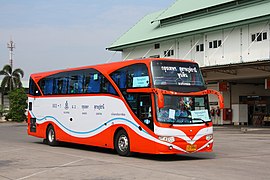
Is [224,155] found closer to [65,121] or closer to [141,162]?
[141,162]

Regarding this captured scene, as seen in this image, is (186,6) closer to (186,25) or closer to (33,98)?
(186,25)

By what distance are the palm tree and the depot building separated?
29179mm

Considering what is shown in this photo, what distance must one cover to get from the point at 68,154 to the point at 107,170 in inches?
202

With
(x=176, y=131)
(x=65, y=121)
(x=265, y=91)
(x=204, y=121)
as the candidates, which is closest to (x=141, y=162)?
(x=176, y=131)

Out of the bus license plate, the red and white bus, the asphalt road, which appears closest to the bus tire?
the red and white bus

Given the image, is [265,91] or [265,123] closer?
[265,123]

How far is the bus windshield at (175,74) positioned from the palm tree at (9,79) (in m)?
62.1

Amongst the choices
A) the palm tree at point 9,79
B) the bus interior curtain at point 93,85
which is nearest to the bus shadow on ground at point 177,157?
the bus interior curtain at point 93,85

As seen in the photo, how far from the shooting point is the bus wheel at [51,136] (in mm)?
21656

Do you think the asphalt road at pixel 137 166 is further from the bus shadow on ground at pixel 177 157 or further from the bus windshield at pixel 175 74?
the bus windshield at pixel 175 74

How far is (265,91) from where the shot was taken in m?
45.1

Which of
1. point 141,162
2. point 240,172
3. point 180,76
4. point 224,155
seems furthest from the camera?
point 224,155

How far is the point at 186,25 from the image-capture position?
44.2 metres

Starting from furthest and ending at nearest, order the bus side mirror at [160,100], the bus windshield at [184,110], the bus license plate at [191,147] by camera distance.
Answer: the bus license plate at [191,147] → the bus windshield at [184,110] → the bus side mirror at [160,100]
